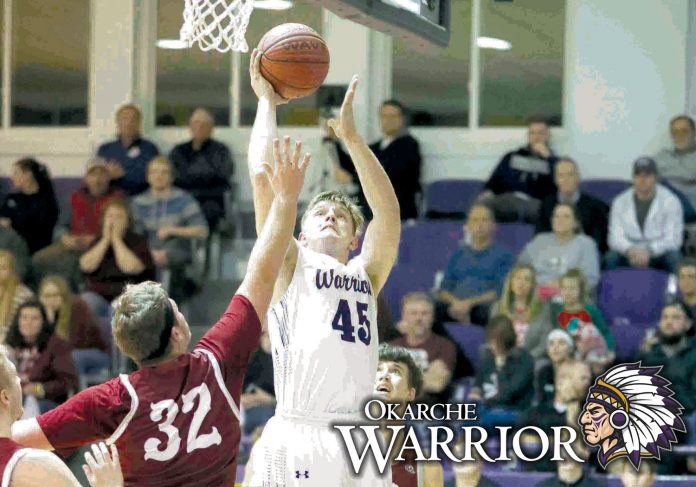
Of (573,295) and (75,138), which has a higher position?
(75,138)

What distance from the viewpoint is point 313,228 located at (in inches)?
216

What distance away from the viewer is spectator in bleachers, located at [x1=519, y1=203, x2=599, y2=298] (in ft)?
34.5

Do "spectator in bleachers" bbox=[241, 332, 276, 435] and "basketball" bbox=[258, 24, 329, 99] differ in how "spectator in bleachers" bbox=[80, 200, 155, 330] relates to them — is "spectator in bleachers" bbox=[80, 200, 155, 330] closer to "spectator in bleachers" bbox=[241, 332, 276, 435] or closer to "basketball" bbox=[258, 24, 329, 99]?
"spectator in bleachers" bbox=[241, 332, 276, 435]

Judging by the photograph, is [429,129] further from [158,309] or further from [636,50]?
[158,309]

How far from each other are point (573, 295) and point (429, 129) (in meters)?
2.91

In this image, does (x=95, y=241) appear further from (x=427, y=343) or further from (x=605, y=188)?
(x=605, y=188)

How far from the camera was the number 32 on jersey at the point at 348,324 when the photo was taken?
17.6ft

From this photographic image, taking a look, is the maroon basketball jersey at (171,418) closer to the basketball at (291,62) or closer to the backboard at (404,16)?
the basketball at (291,62)

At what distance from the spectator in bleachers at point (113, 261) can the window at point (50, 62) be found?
2310mm

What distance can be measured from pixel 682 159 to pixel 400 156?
2.21 metres

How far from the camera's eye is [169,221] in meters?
11.4

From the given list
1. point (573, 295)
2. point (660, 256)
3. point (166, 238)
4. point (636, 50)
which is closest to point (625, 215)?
point (660, 256)

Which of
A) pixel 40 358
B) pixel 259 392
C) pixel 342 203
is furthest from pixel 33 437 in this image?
pixel 40 358

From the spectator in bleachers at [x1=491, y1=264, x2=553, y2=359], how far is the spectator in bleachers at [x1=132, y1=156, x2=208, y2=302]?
2.56 metres
